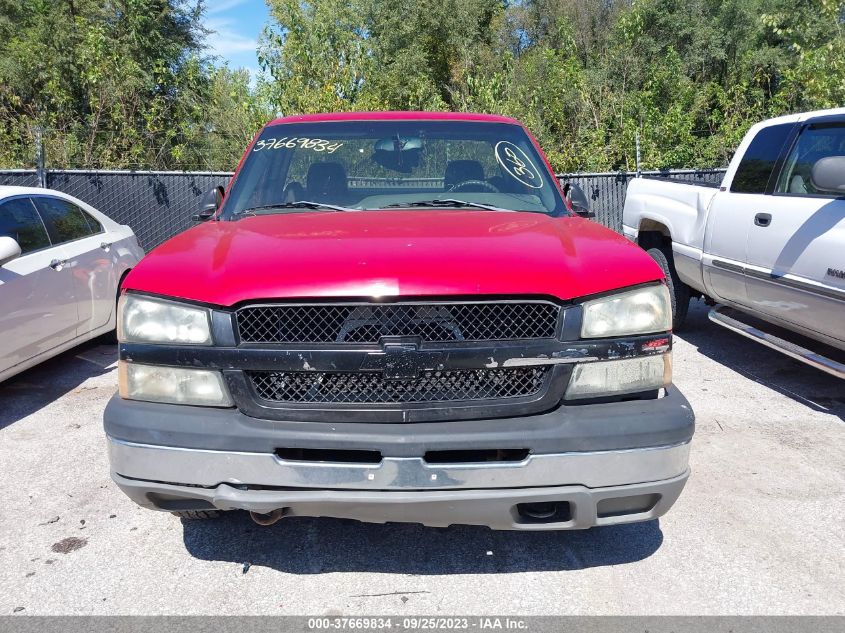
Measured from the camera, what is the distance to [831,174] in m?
4.14

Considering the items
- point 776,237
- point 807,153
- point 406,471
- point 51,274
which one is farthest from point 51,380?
point 807,153

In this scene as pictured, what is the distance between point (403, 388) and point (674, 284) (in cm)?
514

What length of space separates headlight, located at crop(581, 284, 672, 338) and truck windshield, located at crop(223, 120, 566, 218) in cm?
110

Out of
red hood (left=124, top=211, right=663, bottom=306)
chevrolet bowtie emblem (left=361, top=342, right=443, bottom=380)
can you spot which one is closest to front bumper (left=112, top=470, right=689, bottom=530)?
chevrolet bowtie emblem (left=361, top=342, right=443, bottom=380)

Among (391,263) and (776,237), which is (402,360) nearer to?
(391,263)

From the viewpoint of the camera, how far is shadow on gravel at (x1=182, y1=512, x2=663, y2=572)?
295 cm

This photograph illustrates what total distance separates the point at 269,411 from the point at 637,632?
151 cm

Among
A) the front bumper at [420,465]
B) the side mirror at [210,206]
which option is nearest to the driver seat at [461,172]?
the side mirror at [210,206]

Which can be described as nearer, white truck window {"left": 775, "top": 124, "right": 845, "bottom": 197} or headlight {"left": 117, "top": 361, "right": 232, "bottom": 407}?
headlight {"left": 117, "top": 361, "right": 232, "bottom": 407}

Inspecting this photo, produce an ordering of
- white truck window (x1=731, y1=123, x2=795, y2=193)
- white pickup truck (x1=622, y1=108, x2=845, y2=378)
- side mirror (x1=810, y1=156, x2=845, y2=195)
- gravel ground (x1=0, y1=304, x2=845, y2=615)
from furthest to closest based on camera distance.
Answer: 1. white truck window (x1=731, y1=123, x2=795, y2=193)
2. white pickup truck (x1=622, y1=108, x2=845, y2=378)
3. side mirror (x1=810, y1=156, x2=845, y2=195)
4. gravel ground (x1=0, y1=304, x2=845, y2=615)

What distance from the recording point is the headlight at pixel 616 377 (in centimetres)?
245

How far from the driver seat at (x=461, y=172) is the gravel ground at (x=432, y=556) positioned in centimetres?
178

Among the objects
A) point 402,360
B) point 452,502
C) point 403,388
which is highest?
point 402,360

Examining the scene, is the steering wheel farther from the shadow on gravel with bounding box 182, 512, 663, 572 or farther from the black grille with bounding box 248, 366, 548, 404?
the shadow on gravel with bounding box 182, 512, 663, 572
